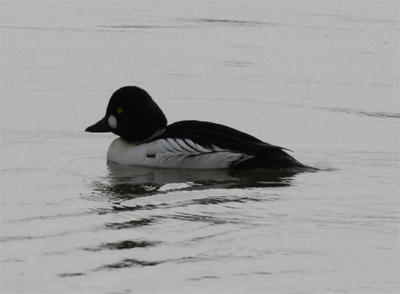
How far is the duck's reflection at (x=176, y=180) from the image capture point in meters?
10.4

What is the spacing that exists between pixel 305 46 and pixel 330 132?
738 cm

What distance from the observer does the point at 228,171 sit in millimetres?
11305

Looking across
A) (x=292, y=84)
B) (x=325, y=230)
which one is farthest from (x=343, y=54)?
(x=325, y=230)

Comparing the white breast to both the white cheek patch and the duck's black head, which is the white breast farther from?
the white cheek patch

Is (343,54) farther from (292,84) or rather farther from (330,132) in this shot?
(330,132)

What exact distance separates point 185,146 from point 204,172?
0.32 m

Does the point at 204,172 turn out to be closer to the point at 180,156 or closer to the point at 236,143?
the point at 180,156

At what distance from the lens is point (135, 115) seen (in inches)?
460

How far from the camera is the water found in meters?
7.64

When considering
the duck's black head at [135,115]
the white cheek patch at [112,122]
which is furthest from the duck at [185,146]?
the white cheek patch at [112,122]

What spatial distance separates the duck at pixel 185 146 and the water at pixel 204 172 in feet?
0.49

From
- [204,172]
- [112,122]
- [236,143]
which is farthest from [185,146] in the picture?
[112,122]

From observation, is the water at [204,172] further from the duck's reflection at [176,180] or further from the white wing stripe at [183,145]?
the white wing stripe at [183,145]

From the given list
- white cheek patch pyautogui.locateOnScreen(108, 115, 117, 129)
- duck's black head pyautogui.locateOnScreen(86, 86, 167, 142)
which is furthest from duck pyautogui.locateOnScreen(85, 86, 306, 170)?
white cheek patch pyautogui.locateOnScreen(108, 115, 117, 129)
